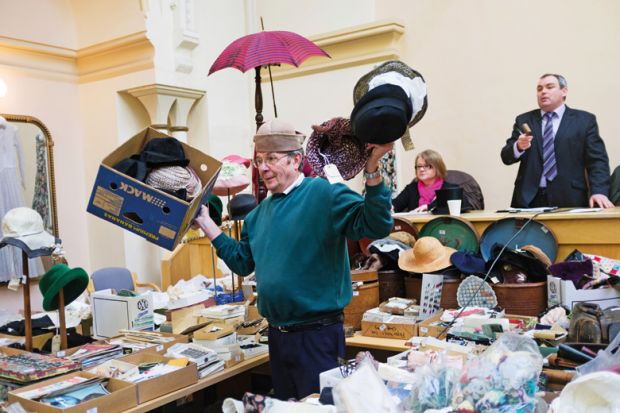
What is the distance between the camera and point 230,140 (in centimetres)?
710

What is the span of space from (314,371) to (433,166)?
8.38 feet

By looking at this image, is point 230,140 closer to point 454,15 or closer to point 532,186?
point 454,15

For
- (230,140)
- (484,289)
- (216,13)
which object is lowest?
(484,289)

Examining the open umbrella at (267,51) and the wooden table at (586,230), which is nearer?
the wooden table at (586,230)

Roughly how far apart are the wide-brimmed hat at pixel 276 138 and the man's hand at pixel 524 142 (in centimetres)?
206

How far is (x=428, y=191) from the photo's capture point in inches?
179

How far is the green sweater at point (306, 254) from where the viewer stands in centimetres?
230

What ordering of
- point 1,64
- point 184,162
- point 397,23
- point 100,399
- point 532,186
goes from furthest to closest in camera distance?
point 397,23, point 1,64, point 532,186, point 184,162, point 100,399

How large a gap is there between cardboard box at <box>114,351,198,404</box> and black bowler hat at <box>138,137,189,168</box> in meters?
0.86

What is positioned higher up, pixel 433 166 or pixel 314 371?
pixel 433 166

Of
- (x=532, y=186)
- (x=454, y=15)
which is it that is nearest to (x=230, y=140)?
(x=454, y=15)

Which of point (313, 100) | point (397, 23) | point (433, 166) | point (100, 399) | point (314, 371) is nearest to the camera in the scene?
point (100, 399)

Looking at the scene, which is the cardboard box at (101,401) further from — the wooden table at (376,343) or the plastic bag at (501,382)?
the plastic bag at (501,382)

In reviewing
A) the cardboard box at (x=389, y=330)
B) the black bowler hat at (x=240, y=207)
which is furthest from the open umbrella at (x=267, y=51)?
the cardboard box at (x=389, y=330)
